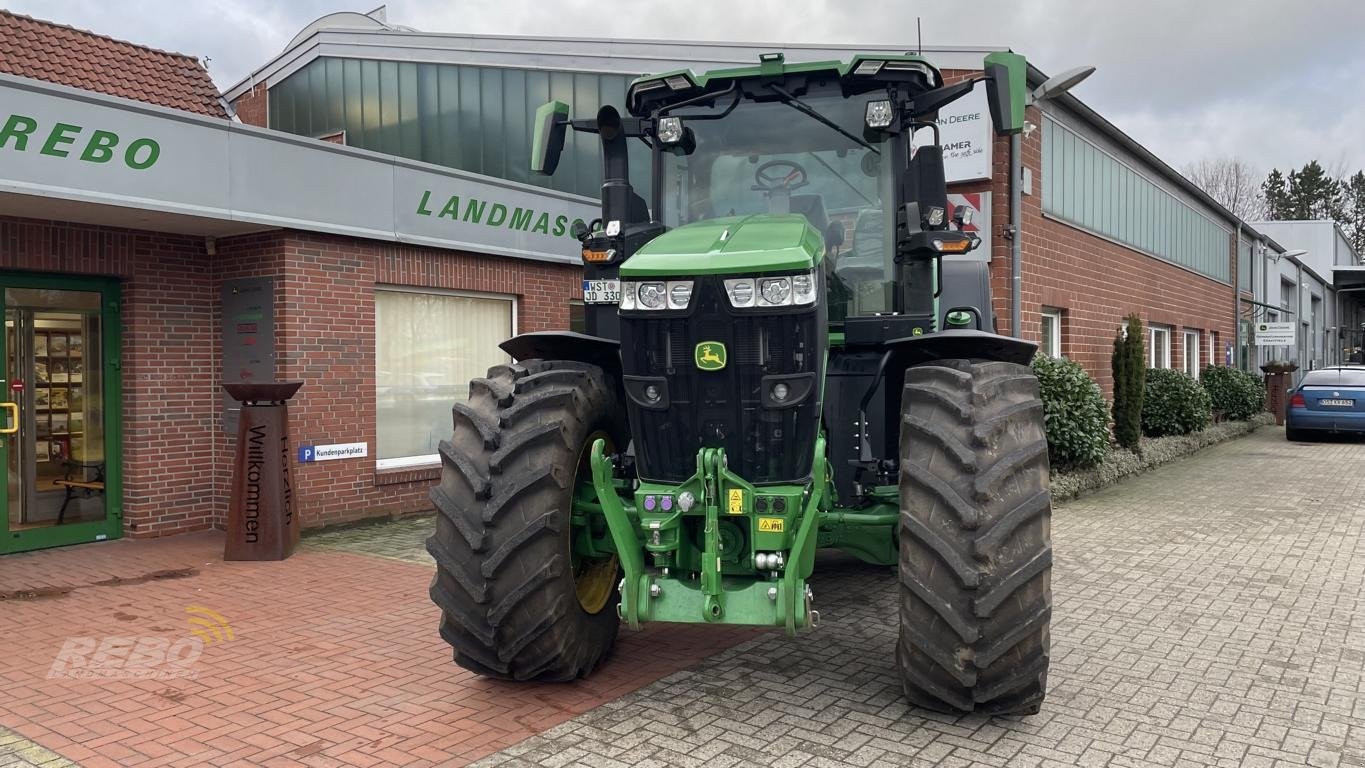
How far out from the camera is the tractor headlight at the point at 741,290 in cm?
400

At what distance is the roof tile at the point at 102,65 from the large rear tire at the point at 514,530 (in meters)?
9.04

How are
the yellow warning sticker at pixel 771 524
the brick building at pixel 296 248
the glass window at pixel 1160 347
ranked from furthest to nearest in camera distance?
1. the glass window at pixel 1160 347
2. the brick building at pixel 296 248
3. the yellow warning sticker at pixel 771 524

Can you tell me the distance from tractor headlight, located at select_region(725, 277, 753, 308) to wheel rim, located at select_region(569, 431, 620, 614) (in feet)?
3.58

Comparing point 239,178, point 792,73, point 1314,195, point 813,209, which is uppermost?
point 1314,195

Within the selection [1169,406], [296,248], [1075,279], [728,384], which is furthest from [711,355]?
[1169,406]

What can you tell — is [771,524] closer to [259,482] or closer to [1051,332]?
[259,482]

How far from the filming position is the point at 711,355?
4.10 m

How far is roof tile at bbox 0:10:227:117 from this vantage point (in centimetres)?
1123

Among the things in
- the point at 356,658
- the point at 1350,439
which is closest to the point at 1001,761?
the point at 356,658

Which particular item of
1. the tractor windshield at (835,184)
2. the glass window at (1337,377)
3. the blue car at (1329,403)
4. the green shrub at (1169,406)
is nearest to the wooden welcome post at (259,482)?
the tractor windshield at (835,184)

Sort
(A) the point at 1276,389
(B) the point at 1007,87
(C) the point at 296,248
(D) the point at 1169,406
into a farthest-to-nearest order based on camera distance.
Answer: (A) the point at 1276,389, (D) the point at 1169,406, (C) the point at 296,248, (B) the point at 1007,87

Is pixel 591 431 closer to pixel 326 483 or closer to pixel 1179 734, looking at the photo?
pixel 1179 734

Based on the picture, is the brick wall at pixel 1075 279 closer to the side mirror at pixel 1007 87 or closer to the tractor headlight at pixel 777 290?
the side mirror at pixel 1007 87

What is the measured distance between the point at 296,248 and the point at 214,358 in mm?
1408
